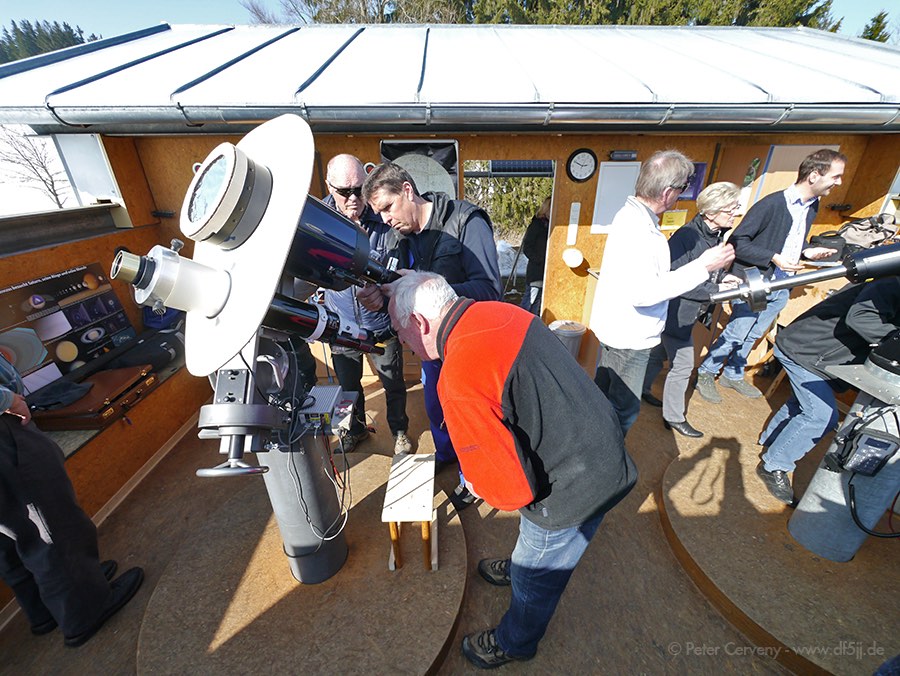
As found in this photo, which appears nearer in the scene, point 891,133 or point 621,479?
point 621,479

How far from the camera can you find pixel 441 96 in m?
3.12

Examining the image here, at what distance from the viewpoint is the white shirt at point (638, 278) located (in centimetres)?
237

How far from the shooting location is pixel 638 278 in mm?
2426

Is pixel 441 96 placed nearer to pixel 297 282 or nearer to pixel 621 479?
pixel 297 282

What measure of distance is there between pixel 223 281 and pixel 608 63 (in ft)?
15.1

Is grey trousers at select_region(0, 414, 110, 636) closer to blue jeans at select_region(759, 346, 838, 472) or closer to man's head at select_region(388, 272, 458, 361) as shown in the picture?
man's head at select_region(388, 272, 458, 361)

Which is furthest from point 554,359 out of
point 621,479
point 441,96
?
point 441,96

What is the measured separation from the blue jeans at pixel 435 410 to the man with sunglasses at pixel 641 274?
129cm

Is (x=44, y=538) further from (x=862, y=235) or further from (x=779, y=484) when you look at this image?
(x=862, y=235)

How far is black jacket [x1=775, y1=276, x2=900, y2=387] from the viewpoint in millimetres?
2043

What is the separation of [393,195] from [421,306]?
44.7 inches

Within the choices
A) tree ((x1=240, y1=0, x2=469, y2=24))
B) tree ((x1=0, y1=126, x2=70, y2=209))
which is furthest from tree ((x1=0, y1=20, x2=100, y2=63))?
tree ((x1=0, y1=126, x2=70, y2=209))

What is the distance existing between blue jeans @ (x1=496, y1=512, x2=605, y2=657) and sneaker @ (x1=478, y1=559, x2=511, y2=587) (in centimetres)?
51

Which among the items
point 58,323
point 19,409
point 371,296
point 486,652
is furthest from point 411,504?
point 58,323
